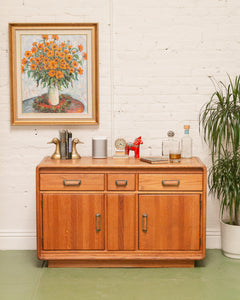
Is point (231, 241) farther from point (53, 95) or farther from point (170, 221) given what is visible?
point (53, 95)

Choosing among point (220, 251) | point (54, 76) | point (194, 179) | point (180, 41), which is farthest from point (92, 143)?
point (220, 251)

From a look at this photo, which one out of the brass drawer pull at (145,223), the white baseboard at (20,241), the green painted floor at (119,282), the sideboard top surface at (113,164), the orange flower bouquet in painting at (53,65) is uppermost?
the orange flower bouquet in painting at (53,65)

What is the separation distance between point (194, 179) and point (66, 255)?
4.07ft

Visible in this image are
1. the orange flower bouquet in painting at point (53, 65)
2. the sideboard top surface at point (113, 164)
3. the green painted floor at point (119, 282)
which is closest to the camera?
the green painted floor at point (119, 282)

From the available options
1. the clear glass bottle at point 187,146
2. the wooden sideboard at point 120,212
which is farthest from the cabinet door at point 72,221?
the clear glass bottle at point 187,146

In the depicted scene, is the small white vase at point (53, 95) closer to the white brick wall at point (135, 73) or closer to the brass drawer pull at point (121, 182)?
the white brick wall at point (135, 73)

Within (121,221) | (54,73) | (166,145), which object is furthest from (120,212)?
(54,73)

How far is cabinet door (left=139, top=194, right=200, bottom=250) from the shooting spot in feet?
10.9

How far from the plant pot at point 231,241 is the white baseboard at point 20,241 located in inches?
8.7

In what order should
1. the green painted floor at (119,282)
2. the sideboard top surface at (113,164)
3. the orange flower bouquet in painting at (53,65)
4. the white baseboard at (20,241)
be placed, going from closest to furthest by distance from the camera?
the green painted floor at (119,282) < the sideboard top surface at (113,164) < the orange flower bouquet in painting at (53,65) < the white baseboard at (20,241)

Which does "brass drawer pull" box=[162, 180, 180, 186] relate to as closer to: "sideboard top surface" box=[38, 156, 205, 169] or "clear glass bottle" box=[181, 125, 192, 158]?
"sideboard top surface" box=[38, 156, 205, 169]

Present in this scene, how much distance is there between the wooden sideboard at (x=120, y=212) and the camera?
3.30 metres

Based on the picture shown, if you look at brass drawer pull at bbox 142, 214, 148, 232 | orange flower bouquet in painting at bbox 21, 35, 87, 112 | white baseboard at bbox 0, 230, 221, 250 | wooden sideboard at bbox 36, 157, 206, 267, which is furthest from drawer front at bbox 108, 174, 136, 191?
white baseboard at bbox 0, 230, 221, 250

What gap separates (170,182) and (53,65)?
1.54 m
